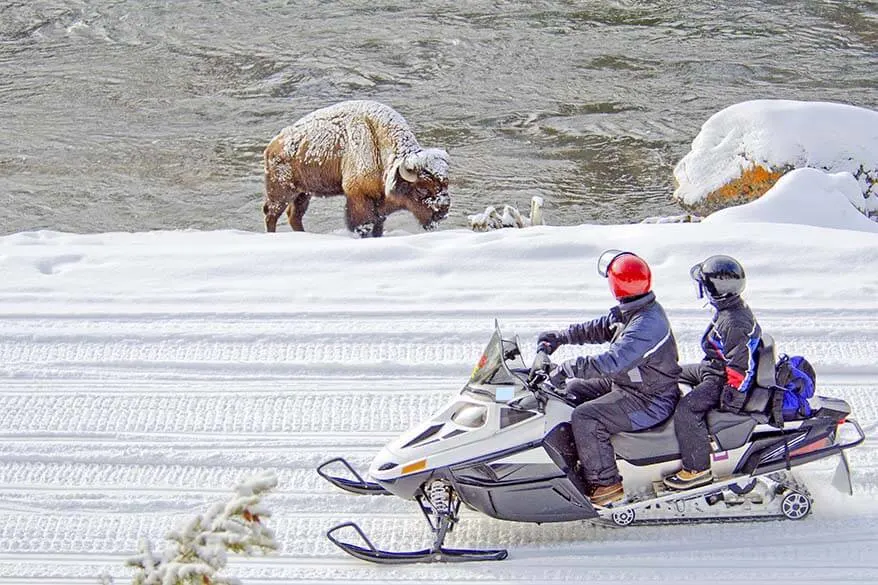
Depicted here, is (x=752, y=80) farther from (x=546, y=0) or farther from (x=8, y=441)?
(x=8, y=441)

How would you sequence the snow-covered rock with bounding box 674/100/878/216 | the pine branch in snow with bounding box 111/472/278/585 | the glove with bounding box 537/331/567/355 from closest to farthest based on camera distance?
the pine branch in snow with bounding box 111/472/278/585, the glove with bounding box 537/331/567/355, the snow-covered rock with bounding box 674/100/878/216

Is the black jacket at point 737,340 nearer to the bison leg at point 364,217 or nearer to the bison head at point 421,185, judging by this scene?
the bison head at point 421,185

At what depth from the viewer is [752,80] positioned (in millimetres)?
16953

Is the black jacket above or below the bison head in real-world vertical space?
above

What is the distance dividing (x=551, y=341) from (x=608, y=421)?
0.41 metres

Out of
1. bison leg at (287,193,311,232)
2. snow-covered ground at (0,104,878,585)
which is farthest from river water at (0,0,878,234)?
→ snow-covered ground at (0,104,878,585)

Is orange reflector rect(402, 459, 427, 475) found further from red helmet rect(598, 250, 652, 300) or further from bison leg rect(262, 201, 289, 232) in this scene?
bison leg rect(262, 201, 289, 232)

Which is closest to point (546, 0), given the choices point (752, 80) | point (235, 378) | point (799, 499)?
point (752, 80)

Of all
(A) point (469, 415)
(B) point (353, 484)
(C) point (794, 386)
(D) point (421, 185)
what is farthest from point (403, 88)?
(C) point (794, 386)

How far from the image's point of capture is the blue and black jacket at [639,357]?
4754mm

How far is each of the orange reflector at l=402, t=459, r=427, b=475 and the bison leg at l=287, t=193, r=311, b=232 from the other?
23.4 ft

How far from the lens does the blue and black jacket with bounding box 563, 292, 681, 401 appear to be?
4.75 meters

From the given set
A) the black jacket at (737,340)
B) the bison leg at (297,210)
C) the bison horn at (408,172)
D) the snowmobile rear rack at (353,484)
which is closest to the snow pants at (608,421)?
the black jacket at (737,340)

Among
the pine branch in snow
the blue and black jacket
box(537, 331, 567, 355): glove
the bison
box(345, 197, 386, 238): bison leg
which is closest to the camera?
the pine branch in snow
